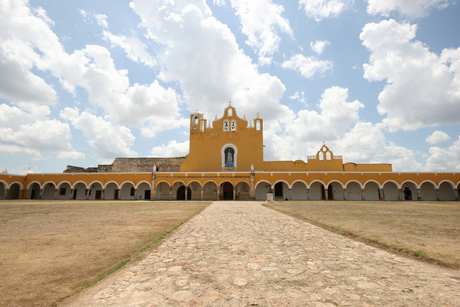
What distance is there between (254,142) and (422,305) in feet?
88.9

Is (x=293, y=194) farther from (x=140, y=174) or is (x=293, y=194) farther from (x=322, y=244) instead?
(x=322, y=244)

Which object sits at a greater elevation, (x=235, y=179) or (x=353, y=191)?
(x=235, y=179)

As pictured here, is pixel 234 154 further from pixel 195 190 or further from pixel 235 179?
pixel 195 190

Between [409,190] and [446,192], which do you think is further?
[409,190]

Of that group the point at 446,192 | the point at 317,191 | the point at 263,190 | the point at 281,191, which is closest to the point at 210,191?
the point at 263,190

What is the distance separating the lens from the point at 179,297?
2.61m

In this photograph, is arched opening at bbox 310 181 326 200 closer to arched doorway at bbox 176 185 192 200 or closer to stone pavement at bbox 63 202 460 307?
arched doorway at bbox 176 185 192 200

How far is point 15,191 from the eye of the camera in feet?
93.9

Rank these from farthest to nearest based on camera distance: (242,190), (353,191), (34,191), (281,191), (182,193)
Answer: (34,191) → (182,193) → (281,191) → (242,190) → (353,191)

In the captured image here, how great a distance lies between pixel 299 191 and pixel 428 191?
1433cm

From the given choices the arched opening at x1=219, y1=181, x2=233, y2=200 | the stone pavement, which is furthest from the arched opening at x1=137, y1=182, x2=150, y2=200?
the stone pavement

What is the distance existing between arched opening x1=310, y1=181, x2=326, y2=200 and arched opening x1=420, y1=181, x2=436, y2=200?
10.9m

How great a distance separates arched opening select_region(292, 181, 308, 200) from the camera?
27.1m

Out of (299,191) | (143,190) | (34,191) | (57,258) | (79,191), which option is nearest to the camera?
(57,258)
